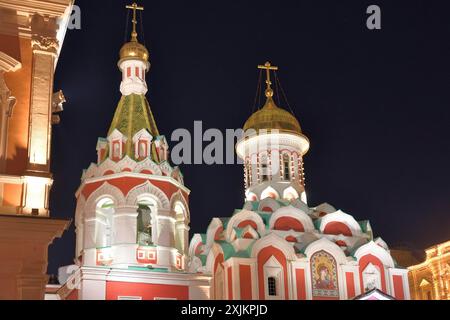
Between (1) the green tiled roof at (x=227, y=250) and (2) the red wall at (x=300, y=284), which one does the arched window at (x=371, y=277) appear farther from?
Result: (1) the green tiled roof at (x=227, y=250)

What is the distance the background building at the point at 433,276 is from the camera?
24703 mm

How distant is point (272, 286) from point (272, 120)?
6.34 metres

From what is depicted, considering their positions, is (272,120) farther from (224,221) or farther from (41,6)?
(41,6)

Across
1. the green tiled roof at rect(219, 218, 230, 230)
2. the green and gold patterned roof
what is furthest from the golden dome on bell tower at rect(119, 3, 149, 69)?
the green tiled roof at rect(219, 218, 230, 230)

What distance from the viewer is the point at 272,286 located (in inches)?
820

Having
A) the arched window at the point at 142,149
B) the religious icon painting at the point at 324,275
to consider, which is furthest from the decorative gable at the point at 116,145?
the religious icon painting at the point at 324,275

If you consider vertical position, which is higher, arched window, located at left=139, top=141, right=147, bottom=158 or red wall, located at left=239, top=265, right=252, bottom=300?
arched window, located at left=139, top=141, right=147, bottom=158

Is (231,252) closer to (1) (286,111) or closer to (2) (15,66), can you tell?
(1) (286,111)

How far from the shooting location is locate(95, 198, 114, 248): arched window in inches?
719

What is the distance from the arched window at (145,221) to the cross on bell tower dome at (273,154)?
19.8ft

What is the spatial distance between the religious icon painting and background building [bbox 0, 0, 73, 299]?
11.9 meters

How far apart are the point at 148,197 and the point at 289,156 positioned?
25.7 feet

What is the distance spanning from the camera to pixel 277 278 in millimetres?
20938

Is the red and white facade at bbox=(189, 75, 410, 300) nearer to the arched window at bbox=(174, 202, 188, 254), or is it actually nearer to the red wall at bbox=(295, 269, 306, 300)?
the red wall at bbox=(295, 269, 306, 300)
